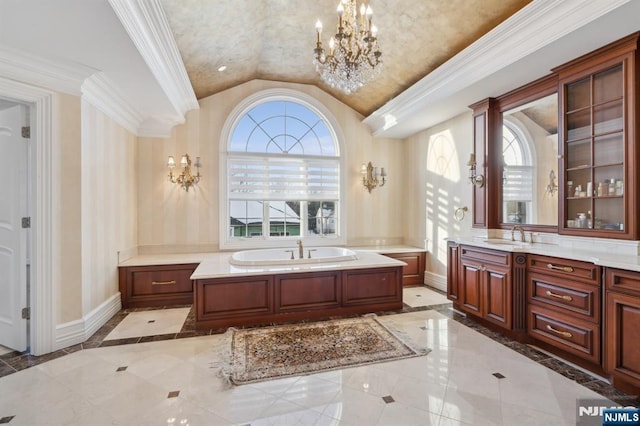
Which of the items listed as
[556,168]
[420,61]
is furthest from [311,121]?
[556,168]

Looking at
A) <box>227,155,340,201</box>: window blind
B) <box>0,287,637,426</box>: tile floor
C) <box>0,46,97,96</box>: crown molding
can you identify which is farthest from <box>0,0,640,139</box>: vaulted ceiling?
<box>0,287,637,426</box>: tile floor

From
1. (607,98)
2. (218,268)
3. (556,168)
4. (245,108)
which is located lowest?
(218,268)

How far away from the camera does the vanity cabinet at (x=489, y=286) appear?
9.17 ft

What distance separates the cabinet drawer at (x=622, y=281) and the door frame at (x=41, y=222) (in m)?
4.48

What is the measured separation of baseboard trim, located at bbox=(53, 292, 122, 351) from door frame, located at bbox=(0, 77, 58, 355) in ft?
0.19

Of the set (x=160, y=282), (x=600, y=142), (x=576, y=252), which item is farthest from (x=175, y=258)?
(x=600, y=142)

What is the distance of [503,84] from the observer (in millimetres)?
3141

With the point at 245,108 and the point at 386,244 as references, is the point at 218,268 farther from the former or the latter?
the point at 386,244

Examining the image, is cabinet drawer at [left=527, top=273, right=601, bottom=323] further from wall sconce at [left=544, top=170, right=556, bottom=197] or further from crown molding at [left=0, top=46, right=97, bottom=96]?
crown molding at [left=0, top=46, right=97, bottom=96]

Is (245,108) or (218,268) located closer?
(218,268)

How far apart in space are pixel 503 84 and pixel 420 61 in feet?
3.37

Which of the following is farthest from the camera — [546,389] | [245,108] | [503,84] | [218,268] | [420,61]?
[245,108]

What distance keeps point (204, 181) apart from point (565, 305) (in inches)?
181

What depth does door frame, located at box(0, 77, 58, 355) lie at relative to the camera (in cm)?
258
